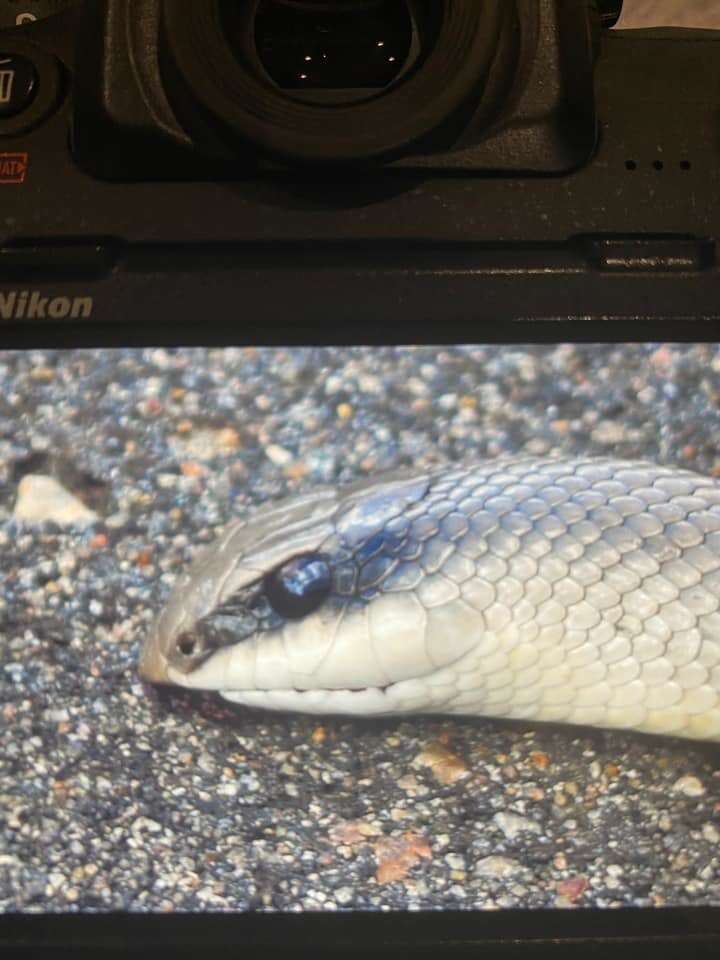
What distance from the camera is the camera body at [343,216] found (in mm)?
648

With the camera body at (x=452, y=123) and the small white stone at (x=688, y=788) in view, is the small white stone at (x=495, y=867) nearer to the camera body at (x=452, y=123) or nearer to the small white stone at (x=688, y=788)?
the small white stone at (x=688, y=788)

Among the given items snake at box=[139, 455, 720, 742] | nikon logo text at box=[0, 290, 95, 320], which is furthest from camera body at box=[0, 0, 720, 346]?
snake at box=[139, 455, 720, 742]

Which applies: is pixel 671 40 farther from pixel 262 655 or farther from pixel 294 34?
pixel 262 655

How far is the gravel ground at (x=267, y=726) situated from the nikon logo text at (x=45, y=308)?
0.11 ft

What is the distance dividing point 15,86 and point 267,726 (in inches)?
16.8

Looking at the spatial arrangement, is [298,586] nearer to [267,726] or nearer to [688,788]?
[267,726]

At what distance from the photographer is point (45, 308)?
654mm

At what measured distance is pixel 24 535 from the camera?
63cm

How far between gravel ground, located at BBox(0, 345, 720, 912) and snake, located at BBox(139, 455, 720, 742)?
0.01 m

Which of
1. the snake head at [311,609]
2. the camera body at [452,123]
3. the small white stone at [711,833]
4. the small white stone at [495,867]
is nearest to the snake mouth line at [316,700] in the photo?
the snake head at [311,609]

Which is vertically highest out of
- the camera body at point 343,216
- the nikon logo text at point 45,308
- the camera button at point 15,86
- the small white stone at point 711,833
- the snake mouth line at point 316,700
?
the camera button at point 15,86

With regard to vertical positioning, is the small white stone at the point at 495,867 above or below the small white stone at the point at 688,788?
below

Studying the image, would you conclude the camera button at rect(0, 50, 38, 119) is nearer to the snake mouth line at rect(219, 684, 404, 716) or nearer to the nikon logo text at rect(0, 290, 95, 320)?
the nikon logo text at rect(0, 290, 95, 320)

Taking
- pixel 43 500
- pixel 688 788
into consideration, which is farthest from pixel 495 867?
pixel 43 500
